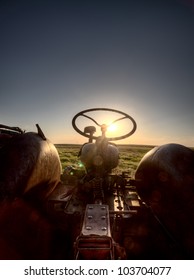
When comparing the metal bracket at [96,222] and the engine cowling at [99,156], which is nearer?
the metal bracket at [96,222]

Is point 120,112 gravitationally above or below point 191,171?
above

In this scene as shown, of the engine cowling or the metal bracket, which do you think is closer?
the metal bracket

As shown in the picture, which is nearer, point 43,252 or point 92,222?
point 92,222

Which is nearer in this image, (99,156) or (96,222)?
(96,222)

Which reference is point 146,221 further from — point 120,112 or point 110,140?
point 120,112

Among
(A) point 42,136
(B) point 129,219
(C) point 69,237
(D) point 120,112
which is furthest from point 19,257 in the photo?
(D) point 120,112
